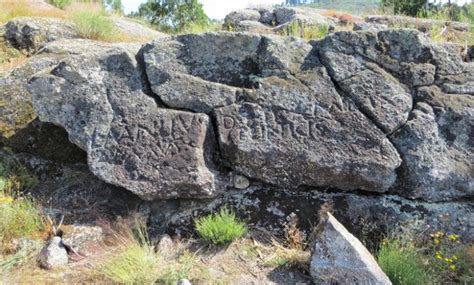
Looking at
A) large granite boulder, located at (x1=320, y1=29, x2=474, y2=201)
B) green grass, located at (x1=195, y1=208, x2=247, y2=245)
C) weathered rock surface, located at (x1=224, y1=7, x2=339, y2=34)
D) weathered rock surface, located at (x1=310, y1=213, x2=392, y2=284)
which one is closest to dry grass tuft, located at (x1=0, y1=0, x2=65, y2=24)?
weathered rock surface, located at (x1=224, y1=7, x2=339, y2=34)

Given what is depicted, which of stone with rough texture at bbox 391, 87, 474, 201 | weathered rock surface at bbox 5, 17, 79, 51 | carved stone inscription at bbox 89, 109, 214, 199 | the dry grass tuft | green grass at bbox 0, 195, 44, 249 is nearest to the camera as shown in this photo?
green grass at bbox 0, 195, 44, 249

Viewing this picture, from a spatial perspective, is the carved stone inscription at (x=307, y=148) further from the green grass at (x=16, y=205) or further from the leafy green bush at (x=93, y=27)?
the leafy green bush at (x=93, y=27)

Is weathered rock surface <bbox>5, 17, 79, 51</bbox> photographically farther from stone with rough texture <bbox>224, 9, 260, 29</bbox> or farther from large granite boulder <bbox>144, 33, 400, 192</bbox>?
stone with rough texture <bbox>224, 9, 260, 29</bbox>

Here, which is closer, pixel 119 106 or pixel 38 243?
pixel 38 243

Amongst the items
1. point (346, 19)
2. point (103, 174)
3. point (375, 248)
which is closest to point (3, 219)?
point (103, 174)

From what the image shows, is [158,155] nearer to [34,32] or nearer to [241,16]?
[34,32]

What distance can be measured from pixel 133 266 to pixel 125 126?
163cm

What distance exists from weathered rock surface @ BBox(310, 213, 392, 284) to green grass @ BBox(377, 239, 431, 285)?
0.66 ft

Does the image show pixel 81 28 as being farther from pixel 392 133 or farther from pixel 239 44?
pixel 392 133

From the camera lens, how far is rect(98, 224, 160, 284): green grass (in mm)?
4133

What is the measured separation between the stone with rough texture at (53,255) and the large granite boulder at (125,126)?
0.86 metres

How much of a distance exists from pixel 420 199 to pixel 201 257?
8.07 ft

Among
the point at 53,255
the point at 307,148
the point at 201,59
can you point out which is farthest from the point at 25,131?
the point at 307,148

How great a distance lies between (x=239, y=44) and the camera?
541 centimetres
